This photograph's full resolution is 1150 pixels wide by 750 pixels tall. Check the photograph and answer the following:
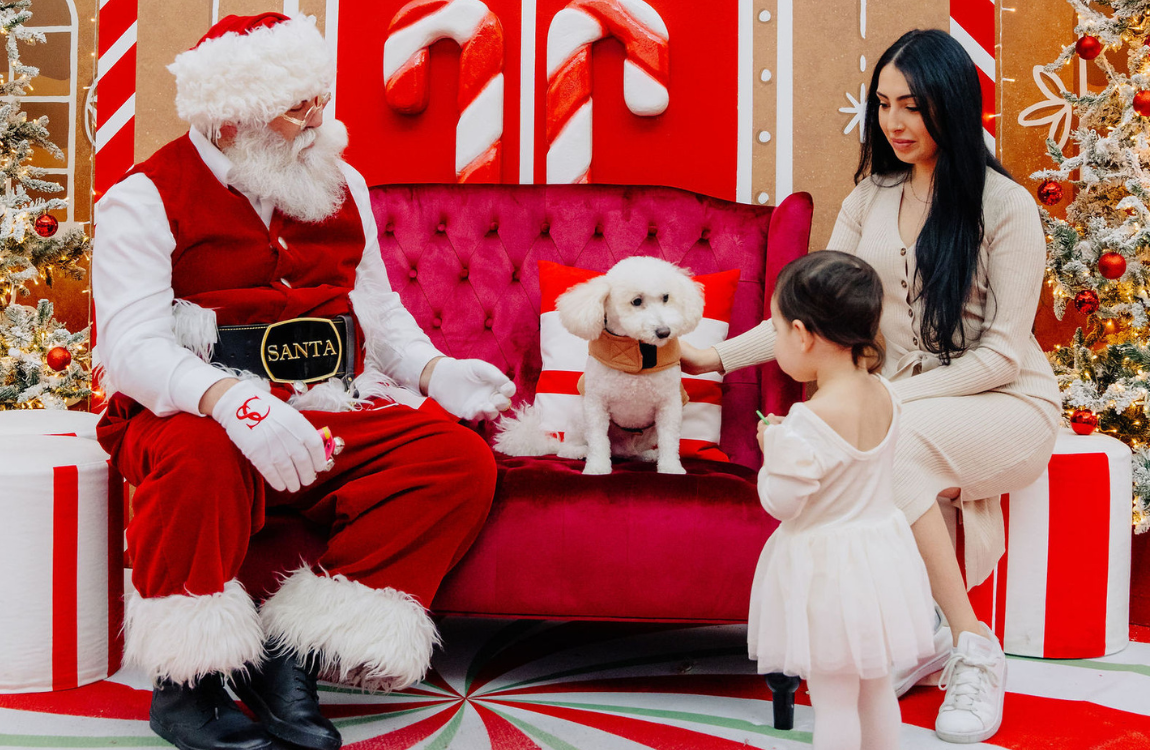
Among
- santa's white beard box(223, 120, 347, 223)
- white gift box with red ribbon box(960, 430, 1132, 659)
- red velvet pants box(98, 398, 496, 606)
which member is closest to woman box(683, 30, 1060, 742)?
white gift box with red ribbon box(960, 430, 1132, 659)

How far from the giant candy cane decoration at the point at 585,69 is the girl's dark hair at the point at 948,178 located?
102cm

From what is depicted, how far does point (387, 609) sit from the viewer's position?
1.65 metres

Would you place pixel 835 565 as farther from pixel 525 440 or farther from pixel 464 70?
pixel 464 70

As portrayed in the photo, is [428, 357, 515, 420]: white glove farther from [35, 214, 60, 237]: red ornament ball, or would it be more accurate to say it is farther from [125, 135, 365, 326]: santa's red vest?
[35, 214, 60, 237]: red ornament ball

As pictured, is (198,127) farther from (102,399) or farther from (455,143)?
(102,399)

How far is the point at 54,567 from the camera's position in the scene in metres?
1.91

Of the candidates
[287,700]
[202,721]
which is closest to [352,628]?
[287,700]

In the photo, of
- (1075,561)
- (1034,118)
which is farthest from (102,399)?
(1034,118)

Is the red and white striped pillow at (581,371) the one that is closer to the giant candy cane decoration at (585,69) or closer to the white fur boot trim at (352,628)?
the giant candy cane decoration at (585,69)

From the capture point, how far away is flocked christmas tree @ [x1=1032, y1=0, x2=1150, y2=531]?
8.57 ft

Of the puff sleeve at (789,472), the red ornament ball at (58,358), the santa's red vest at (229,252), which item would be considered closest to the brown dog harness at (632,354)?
the santa's red vest at (229,252)

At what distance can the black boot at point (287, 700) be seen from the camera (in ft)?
5.25

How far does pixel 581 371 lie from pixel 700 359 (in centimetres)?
35

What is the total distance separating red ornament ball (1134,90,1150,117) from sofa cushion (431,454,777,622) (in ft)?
6.03
